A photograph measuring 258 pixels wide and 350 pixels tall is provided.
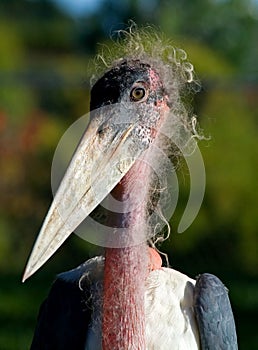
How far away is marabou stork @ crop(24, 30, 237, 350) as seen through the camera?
163 inches

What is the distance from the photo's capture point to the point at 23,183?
12.1 metres

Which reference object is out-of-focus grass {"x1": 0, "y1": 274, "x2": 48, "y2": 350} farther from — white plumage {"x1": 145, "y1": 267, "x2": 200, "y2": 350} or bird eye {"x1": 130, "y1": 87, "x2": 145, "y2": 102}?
bird eye {"x1": 130, "y1": 87, "x2": 145, "y2": 102}

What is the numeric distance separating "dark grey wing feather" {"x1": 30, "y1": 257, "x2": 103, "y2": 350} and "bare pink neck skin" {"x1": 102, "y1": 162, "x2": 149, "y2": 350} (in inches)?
4.4

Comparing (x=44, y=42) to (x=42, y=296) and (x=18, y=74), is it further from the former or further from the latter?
(x=42, y=296)

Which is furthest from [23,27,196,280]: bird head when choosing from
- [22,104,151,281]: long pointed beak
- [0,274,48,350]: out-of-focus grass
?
[0,274,48,350]: out-of-focus grass

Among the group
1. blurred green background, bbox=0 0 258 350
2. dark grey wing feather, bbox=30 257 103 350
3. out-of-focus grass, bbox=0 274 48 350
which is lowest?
dark grey wing feather, bbox=30 257 103 350

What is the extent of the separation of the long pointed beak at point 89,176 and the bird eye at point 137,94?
0.26 feet

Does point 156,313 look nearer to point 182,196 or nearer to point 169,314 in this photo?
point 169,314

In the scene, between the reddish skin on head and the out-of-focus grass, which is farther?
the out-of-focus grass

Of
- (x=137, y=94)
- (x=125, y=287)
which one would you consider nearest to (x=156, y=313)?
(x=125, y=287)

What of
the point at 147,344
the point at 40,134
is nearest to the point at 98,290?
the point at 147,344

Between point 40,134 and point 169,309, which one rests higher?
point 40,134

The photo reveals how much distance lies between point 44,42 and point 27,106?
54.8 feet

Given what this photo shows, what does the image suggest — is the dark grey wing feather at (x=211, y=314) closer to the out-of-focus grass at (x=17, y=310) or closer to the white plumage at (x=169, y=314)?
the white plumage at (x=169, y=314)
